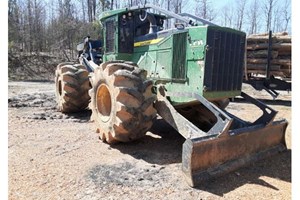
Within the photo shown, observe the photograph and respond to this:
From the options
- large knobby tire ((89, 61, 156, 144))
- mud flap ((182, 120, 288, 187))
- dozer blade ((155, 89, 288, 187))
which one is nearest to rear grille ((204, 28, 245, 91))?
dozer blade ((155, 89, 288, 187))

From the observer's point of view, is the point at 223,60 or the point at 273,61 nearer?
the point at 223,60

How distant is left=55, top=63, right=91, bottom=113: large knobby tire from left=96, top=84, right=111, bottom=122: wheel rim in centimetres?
199

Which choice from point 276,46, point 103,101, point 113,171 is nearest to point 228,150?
point 113,171

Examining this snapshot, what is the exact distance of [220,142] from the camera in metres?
4.04

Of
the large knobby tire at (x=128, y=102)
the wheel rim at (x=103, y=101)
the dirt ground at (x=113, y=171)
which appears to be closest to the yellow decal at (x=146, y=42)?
the large knobby tire at (x=128, y=102)

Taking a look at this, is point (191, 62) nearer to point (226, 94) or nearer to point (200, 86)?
point (200, 86)

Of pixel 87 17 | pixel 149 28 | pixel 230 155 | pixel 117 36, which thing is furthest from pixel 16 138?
pixel 87 17

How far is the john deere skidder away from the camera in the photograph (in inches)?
159

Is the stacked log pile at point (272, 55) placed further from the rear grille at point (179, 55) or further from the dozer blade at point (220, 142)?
the rear grille at point (179, 55)

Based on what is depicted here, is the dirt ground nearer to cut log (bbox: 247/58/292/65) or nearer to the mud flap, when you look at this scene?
the mud flap

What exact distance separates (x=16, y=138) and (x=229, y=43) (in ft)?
14.7

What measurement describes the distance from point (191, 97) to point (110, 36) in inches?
125

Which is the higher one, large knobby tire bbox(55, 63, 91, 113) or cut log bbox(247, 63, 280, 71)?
cut log bbox(247, 63, 280, 71)

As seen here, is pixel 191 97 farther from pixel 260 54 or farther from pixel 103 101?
pixel 260 54
